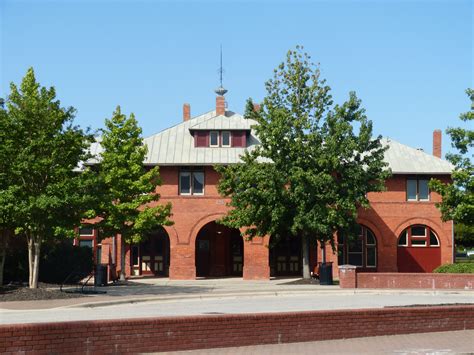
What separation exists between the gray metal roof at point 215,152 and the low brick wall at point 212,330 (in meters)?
27.0

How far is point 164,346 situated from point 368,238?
34.2m

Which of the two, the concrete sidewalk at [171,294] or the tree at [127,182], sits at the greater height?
the tree at [127,182]

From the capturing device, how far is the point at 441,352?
13.9m

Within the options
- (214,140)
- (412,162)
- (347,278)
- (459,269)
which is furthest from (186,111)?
(459,269)

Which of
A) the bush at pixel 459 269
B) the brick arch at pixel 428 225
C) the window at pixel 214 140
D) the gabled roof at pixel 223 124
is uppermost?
the gabled roof at pixel 223 124

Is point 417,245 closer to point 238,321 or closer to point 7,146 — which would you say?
point 7,146

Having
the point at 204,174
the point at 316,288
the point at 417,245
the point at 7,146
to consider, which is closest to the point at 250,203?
the point at 316,288

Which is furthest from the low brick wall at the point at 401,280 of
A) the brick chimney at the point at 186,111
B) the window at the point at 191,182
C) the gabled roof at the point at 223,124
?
the brick chimney at the point at 186,111

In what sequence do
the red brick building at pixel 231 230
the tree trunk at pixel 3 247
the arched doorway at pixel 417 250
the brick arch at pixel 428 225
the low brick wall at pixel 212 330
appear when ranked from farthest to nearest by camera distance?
1. the arched doorway at pixel 417 250
2. the brick arch at pixel 428 225
3. the red brick building at pixel 231 230
4. the tree trunk at pixel 3 247
5. the low brick wall at pixel 212 330

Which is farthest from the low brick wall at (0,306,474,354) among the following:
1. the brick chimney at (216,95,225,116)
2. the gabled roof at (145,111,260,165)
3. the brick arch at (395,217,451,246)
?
the brick chimney at (216,95,225,116)

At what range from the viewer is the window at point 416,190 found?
4528 centimetres

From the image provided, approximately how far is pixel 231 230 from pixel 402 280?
645 inches

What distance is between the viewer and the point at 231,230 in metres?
46.7

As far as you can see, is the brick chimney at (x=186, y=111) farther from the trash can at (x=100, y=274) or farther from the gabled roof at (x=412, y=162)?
the trash can at (x=100, y=274)
